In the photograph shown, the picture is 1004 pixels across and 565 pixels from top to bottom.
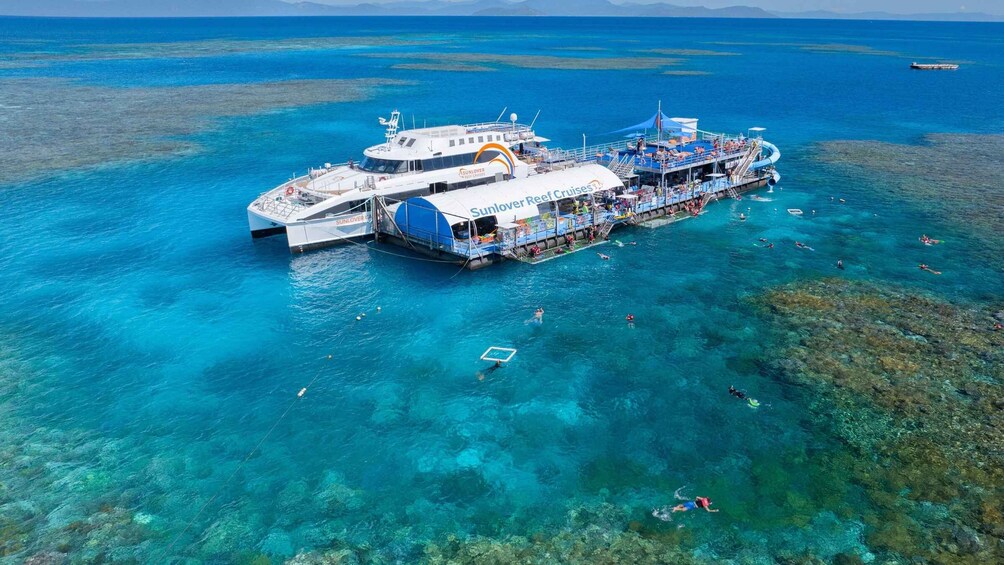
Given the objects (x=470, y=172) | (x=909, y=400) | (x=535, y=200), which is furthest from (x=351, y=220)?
(x=909, y=400)

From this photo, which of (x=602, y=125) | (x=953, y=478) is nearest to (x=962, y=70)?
(x=602, y=125)

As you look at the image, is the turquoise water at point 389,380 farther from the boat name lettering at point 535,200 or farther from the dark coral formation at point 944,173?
the boat name lettering at point 535,200

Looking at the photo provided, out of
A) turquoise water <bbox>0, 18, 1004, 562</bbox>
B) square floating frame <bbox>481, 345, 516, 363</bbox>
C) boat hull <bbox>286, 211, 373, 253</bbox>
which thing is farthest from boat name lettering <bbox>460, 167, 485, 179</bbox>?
square floating frame <bbox>481, 345, 516, 363</bbox>

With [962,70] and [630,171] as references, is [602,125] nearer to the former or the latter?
[630,171]

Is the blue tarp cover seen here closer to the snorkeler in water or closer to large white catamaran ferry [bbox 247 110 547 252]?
large white catamaran ferry [bbox 247 110 547 252]

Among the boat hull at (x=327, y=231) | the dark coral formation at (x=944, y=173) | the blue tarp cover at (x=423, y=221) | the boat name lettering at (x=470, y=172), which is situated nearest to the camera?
the blue tarp cover at (x=423, y=221)

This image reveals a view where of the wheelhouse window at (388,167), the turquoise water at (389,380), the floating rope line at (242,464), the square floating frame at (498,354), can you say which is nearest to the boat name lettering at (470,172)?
the wheelhouse window at (388,167)

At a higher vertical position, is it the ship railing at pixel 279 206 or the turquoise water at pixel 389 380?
the ship railing at pixel 279 206
